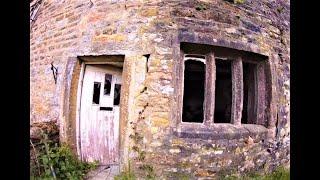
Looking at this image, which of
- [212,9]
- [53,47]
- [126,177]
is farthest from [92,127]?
[212,9]

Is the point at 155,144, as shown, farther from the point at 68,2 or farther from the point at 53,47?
the point at 68,2

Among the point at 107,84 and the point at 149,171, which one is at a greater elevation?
the point at 107,84

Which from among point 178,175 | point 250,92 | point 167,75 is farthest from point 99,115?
point 250,92

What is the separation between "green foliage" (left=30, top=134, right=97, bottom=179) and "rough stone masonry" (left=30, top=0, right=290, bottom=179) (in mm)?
294

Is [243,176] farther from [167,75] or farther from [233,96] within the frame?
[167,75]

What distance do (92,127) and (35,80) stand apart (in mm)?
2097

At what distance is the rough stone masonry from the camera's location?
15.7 feet

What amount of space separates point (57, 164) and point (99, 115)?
1.25m

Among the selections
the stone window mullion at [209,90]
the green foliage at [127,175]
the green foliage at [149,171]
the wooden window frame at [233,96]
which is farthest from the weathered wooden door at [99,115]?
the stone window mullion at [209,90]

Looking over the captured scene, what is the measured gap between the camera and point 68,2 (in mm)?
6125

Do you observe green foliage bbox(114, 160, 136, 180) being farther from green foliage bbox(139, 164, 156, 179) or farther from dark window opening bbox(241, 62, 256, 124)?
dark window opening bbox(241, 62, 256, 124)

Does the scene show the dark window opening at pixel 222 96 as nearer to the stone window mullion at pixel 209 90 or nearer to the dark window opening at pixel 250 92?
the dark window opening at pixel 250 92

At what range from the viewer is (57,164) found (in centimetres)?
504

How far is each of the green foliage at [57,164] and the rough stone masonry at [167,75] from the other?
294mm
